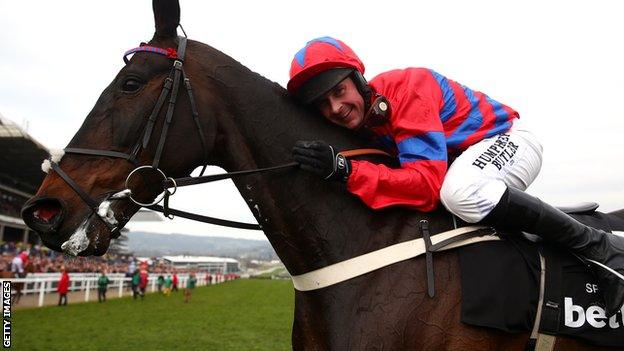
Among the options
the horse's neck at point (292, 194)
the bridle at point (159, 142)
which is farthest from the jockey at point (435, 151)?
the bridle at point (159, 142)

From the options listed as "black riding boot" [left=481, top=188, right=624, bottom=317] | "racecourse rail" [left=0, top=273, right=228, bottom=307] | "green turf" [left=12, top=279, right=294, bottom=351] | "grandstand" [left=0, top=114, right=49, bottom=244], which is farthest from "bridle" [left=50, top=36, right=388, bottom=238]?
"grandstand" [left=0, top=114, right=49, bottom=244]

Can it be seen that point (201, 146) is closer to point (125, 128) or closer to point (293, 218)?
point (125, 128)

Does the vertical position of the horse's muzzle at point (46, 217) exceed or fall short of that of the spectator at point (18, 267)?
it exceeds it

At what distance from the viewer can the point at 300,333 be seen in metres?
2.47

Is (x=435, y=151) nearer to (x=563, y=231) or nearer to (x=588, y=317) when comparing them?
(x=563, y=231)

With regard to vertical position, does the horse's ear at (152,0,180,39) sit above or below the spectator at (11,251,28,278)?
above

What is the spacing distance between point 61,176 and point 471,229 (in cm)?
186

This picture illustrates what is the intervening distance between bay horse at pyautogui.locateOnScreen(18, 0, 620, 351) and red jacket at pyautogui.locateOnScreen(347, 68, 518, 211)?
0.15 meters

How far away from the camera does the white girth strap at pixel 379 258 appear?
2316 millimetres

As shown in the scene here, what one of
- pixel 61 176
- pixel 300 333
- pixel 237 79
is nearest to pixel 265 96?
pixel 237 79

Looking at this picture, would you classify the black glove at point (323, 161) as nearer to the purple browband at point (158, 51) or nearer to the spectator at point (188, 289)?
the purple browband at point (158, 51)

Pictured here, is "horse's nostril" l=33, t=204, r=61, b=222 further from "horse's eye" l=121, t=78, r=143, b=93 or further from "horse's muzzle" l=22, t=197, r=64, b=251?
"horse's eye" l=121, t=78, r=143, b=93

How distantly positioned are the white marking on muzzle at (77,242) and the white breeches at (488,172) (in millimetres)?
1582

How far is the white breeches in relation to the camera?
7.48 ft
